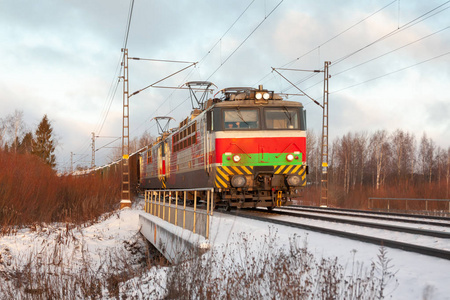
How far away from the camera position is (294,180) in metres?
14.8

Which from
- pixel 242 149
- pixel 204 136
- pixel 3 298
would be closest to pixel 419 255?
pixel 3 298

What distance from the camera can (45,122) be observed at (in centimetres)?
6894

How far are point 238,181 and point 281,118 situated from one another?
2.60 m

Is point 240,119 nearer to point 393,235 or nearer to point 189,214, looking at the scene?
point 189,214

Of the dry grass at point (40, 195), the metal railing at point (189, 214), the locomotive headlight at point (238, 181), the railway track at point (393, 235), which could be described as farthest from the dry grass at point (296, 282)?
the dry grass at point (40, 195)

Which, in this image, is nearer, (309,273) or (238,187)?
(309,273)

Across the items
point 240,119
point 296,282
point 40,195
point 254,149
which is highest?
point 240,119

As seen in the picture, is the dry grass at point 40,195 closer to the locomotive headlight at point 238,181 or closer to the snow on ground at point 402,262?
the locomotive headlight at point 238,181

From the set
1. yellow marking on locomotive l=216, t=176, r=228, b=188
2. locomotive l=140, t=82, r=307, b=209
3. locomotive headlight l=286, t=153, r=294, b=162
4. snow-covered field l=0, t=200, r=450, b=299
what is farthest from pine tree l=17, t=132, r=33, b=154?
locomotive headlight l=286, t=153, r=294, b=162

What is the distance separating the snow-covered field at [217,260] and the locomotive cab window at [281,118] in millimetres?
3908

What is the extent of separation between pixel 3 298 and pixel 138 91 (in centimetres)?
1640

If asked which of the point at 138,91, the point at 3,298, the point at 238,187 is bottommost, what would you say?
the point at 3,298

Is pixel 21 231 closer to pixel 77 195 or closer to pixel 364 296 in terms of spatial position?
pixel 77 195

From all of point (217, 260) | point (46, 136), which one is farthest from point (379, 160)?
point (217, 260)
